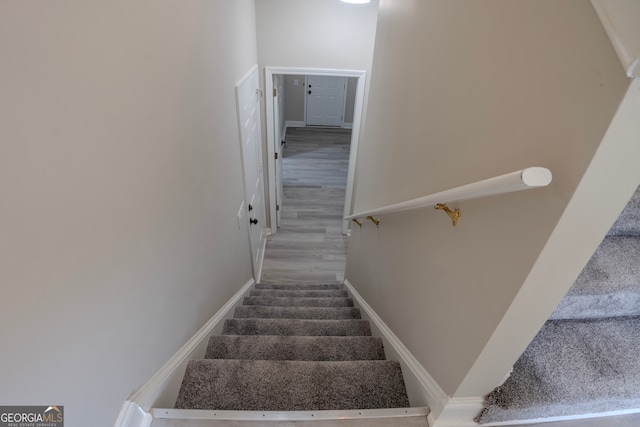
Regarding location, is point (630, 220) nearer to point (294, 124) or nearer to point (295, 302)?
point (295, 302)

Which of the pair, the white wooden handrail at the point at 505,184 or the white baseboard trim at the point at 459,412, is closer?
the white wooden handrail at the point at 505,184

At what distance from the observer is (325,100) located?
26.2 feet

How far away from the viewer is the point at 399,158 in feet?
5.09

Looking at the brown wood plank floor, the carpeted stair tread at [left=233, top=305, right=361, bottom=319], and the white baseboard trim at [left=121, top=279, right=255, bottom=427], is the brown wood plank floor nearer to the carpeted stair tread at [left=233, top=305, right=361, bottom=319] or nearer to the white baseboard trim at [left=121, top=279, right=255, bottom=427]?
the carpeted stair tread at [left=233, top=305, right=361, bottom=319]

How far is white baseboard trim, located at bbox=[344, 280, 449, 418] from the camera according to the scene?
1035 mm

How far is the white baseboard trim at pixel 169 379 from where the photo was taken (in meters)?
0.99

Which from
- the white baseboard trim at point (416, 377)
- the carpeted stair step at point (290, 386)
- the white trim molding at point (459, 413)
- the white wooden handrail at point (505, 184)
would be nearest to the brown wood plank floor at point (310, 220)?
the white baseboard trim at point (416, 377)

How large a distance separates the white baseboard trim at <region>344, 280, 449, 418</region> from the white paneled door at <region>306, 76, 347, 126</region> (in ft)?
23.3

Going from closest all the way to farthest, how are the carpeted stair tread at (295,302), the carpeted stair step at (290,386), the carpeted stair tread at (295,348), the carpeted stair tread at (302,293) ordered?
the carpeted stair step at (290,386) < the carpeted stair tread at (295,348) < the carpeted stair tread at (295,302) < the carpeted stair tread at (302,293)

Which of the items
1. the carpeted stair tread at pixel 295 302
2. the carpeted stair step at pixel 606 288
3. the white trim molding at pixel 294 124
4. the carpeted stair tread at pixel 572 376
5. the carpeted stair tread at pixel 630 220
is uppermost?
the carpeted stair tread at pixel 630 220

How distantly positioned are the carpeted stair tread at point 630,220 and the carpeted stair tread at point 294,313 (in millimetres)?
1642

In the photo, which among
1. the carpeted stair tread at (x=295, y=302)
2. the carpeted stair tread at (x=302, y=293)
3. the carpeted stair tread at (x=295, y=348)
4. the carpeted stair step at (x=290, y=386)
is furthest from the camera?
the carpeted stair tread at (x=302, y=293)

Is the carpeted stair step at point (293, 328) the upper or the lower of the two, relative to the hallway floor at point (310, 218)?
upper

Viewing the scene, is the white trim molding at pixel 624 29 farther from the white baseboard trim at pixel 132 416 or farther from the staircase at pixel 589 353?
the white baseboard trim at pixel 132 416
